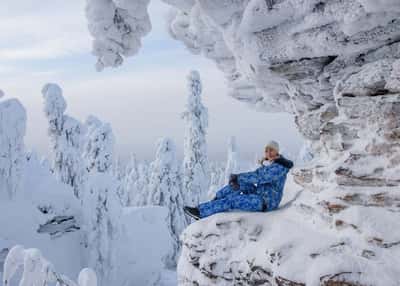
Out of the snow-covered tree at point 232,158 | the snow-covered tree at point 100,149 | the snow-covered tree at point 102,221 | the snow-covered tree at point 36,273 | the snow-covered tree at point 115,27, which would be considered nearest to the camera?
the snow-covered tree at point 36,273

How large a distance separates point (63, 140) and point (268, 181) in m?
17.9

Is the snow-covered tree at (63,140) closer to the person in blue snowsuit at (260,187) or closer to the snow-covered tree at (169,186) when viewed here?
the snow-covered tree at (169,186)

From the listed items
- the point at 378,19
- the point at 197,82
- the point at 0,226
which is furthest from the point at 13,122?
the point at 378,19

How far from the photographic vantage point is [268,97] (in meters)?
6.21

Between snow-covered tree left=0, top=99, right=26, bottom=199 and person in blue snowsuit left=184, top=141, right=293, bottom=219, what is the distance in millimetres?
12923

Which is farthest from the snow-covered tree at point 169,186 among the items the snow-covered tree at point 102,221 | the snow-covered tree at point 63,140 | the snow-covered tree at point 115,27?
the snow-covered tree at point 115,27

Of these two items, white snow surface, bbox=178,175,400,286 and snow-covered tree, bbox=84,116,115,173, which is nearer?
white snow surface, bbox=178,175,400,286

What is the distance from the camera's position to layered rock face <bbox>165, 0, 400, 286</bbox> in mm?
3934

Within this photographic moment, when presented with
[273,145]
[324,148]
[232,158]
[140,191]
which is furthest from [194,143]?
[140,191]

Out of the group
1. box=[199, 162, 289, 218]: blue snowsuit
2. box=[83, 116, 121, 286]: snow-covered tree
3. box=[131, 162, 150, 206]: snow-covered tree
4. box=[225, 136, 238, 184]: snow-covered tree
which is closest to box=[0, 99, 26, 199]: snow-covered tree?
box=[83, 116, 121, 286]: snow-covered tree

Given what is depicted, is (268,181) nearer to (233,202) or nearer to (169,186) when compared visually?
(233,202)

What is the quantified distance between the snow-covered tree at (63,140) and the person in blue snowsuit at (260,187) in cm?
1690

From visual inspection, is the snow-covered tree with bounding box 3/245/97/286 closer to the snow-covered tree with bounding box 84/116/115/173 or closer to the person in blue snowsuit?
the person in blue snowsuit

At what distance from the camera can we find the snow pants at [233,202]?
5590 mm
